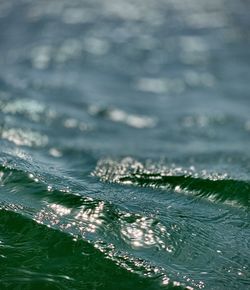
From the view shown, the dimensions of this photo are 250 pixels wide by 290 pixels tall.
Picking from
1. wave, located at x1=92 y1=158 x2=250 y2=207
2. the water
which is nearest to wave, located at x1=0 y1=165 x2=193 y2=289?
the water

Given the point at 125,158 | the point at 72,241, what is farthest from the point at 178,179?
the point at 72,241

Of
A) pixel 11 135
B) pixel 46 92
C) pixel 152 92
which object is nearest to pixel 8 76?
pixel 46 92

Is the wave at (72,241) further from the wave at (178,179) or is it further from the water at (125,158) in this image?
the wave at (178,179)

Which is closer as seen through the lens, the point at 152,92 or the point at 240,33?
the point at 152,92

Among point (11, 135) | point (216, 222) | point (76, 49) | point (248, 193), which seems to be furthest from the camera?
point (76, 49)

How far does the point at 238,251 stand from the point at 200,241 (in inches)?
10.1

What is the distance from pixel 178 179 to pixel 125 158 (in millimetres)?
785

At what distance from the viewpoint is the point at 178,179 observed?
5375 mm

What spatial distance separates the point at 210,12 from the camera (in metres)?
14.1

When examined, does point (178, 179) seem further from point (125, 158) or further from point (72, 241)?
point (72, 241)

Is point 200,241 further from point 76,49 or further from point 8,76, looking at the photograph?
point 76,49

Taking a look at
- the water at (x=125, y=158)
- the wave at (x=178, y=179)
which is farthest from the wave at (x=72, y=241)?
the wave at (x=178, y=179)

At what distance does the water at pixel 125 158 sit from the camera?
3.98m

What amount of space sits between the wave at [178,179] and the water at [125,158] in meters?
0.02
